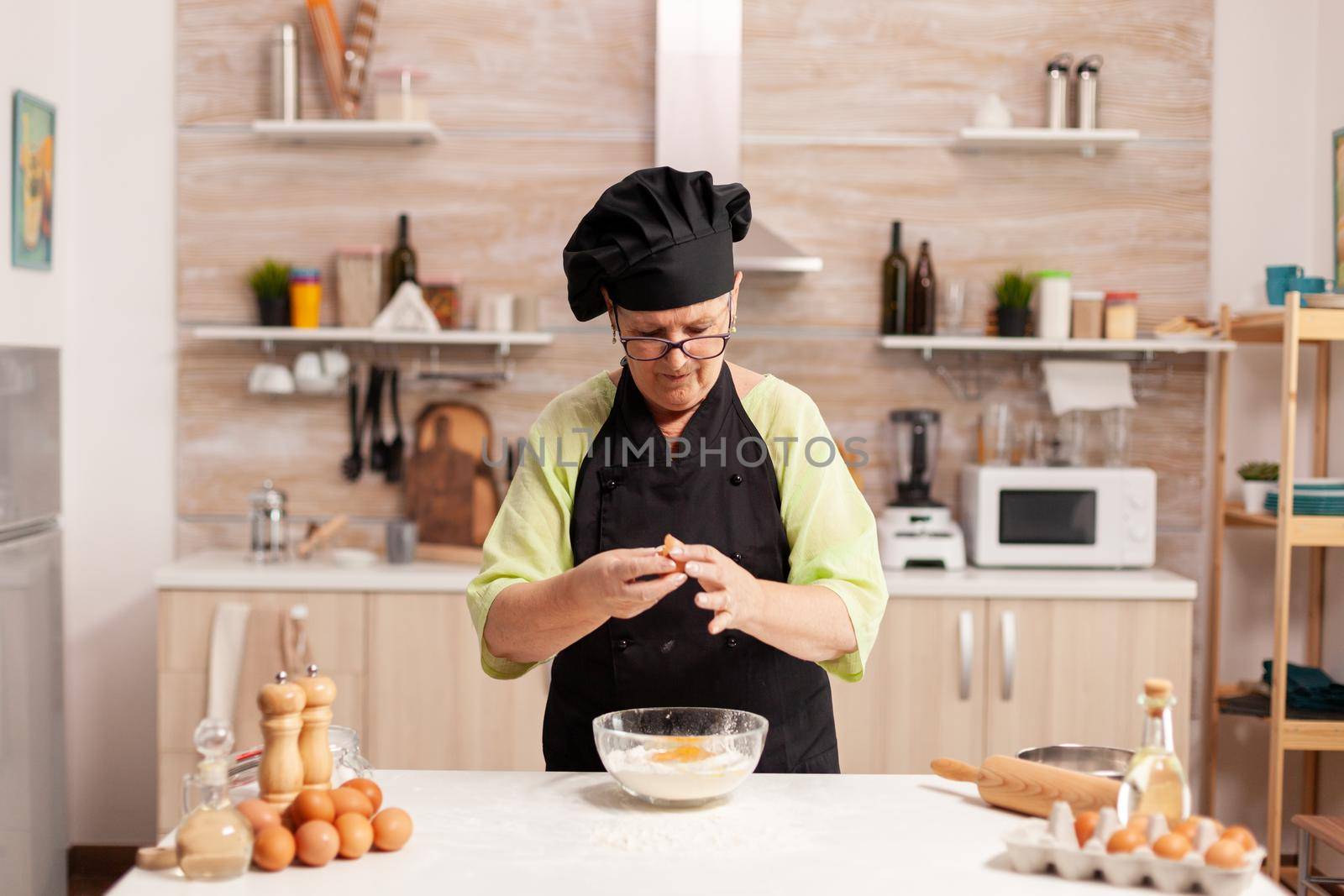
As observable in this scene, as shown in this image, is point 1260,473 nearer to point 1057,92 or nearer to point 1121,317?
point 1121,317

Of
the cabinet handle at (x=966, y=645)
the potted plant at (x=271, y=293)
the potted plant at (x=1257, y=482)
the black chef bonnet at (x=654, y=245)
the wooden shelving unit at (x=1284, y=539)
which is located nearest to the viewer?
the black chef bonnet at (x=654, y=245)

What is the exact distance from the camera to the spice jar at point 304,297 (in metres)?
3.69

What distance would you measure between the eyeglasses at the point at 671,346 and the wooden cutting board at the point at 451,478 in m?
2.05

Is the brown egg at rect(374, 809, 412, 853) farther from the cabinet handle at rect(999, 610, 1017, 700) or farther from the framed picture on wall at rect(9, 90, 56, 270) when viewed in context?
the framed picture on wall at rect(9, 90, 56, 270)

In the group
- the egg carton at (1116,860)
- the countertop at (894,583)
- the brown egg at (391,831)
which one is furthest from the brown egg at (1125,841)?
the countertop at (894,583)

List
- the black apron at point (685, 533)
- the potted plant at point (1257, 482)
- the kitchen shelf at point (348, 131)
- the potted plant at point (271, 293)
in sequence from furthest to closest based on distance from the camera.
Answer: the potted plant at point (271, 293) → the kitchen shelf at point (348, 131) → the potted plant at point (1257, 482) → the black apron at point (685, 533)

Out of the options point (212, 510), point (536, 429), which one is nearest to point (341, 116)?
point (212, 510)

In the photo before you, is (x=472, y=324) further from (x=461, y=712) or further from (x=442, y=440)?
(x=461, y=712)

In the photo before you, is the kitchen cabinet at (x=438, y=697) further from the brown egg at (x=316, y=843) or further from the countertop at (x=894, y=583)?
the brown egg at (x=316, y=843)

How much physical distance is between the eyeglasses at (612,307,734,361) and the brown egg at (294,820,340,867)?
72cm

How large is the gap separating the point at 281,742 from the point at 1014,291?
111 inches

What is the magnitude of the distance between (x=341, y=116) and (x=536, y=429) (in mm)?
2252

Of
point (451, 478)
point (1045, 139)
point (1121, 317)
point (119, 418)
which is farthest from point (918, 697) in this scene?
point (119, 418)

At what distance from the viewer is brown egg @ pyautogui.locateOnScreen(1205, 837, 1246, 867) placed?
4.09ft
